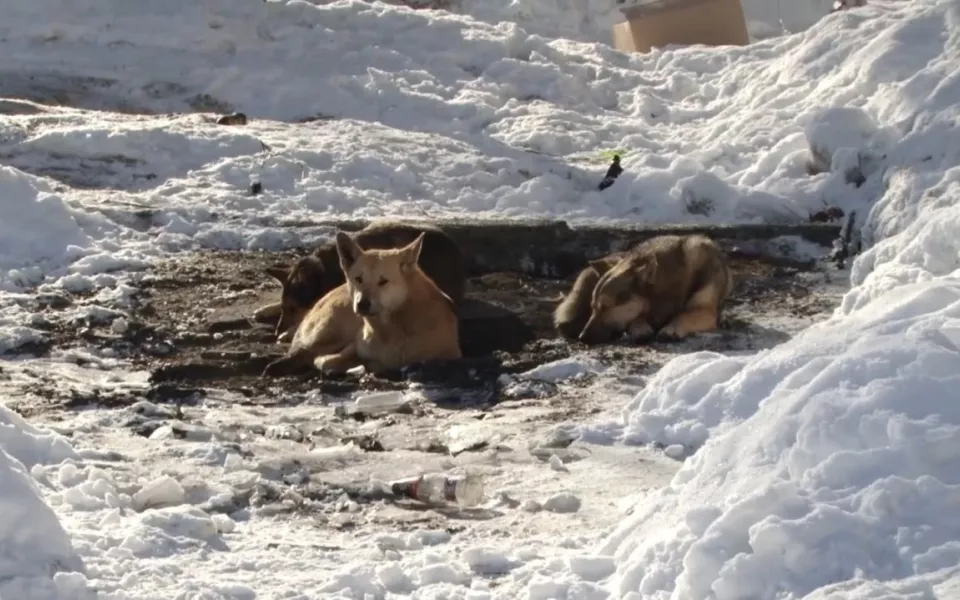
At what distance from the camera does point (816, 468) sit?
4391 millimetres

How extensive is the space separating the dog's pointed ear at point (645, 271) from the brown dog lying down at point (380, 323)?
1331 mm

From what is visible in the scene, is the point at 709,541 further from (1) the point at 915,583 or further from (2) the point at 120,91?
(2) the point at 120,91

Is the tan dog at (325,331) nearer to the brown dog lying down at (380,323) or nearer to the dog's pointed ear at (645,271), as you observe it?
the brown dog lying down at (380,323)

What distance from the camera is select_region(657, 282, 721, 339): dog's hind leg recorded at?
9375 mm

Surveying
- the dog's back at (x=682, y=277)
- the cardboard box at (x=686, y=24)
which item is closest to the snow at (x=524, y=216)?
the cardboard box at (x=686, y=24)

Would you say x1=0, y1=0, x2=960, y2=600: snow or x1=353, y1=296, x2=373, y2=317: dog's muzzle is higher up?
x1=0, y1=0, x2=960, y2=600: snow

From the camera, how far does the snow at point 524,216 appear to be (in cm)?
445

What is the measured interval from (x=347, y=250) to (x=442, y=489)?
3653 millimetres

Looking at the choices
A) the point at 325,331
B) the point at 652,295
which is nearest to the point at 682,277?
the point at 652,295

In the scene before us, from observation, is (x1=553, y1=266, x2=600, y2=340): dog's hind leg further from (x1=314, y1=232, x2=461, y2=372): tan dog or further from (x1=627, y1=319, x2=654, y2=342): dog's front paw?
(x1=314, y1=232, x2=461, y2=372): tan dog

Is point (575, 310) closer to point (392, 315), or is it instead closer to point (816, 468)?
point (392, 315)

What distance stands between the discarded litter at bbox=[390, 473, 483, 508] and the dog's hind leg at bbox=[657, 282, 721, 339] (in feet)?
11.8

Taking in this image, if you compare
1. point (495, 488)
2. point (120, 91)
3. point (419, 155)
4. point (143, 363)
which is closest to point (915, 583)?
point (495, 488)

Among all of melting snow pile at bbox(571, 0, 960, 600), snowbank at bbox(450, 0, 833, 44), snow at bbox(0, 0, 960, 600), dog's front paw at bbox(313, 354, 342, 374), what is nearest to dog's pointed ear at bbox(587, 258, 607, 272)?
snow at bbox(0, 0, 960, 600)
